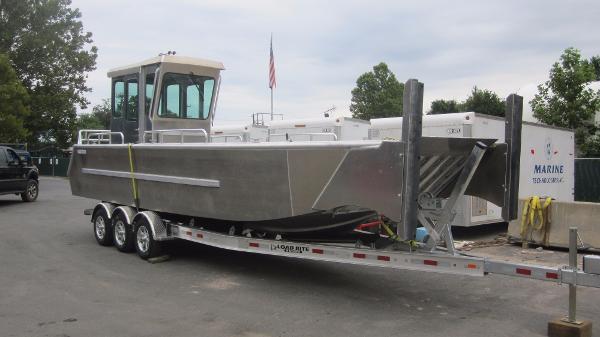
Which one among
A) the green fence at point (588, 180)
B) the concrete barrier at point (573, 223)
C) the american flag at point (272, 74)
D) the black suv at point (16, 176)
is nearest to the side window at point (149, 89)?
the concrete barrier at point (573, 223)

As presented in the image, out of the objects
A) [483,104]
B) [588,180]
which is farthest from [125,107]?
[483,104]

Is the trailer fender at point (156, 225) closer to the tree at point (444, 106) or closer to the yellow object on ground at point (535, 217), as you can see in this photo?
the yellow object on ground at point (535, 217)

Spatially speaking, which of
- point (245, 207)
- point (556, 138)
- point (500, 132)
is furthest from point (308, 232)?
point (556, 138)

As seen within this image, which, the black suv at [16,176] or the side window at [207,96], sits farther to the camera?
the black suv at [16,176]

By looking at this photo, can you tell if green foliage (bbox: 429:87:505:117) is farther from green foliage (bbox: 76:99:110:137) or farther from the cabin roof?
green foliage (bbox: 76:99:110:137)

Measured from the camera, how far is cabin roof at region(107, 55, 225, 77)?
32.8ft

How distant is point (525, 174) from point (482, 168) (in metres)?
6.48

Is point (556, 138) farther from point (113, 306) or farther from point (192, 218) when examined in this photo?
point (113, 306)

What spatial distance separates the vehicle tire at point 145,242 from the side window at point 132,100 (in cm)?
231

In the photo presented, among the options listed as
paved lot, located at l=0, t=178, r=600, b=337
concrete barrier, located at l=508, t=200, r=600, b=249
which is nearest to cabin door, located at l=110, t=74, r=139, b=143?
paved lot, located at l=0, t=178, r=600, b=337

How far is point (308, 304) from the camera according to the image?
670 centimetres

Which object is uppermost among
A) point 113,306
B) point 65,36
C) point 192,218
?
point 65,36

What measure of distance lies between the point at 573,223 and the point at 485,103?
35.0 metres

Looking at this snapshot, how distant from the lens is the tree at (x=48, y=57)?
31.1 m
